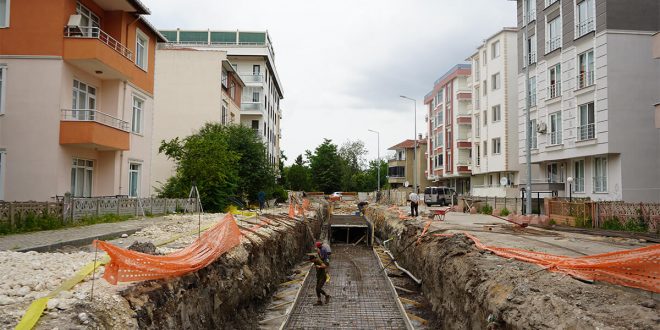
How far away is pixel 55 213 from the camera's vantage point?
46.6 ft

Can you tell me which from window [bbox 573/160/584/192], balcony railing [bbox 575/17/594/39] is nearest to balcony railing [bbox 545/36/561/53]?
balcony railing [bbox 575/17/594/39]

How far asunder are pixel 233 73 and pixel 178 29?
20.4 metres

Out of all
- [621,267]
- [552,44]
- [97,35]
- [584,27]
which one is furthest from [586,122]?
[97,35]

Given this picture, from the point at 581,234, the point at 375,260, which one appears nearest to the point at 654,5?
the point at 581,234

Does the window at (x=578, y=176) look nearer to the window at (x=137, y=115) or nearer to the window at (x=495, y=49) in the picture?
the window at (x=495, y=49)

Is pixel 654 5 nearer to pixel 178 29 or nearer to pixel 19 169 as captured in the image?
pixel 19 169

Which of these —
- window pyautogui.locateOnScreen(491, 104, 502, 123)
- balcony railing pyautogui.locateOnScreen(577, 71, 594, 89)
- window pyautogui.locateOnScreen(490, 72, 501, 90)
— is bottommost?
balcony railing pyautogui.locateOnScreen(577, 71, 594, 89)

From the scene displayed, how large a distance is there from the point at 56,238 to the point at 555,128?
2600 centimetres

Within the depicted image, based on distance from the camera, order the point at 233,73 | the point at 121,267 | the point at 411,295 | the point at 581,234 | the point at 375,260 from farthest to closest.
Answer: the point at 233,73 < the point at 375,260 < the point at 581,234 < the point at 411,295 < the point at 121,267

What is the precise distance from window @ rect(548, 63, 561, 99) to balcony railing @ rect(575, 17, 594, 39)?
2291 millimetres

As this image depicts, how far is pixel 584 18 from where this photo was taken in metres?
25.0

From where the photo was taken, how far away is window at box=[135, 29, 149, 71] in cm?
2278

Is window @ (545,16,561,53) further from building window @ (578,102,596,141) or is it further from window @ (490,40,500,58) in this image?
window @ (490,40,500,58)

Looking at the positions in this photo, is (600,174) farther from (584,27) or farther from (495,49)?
(495,49)
